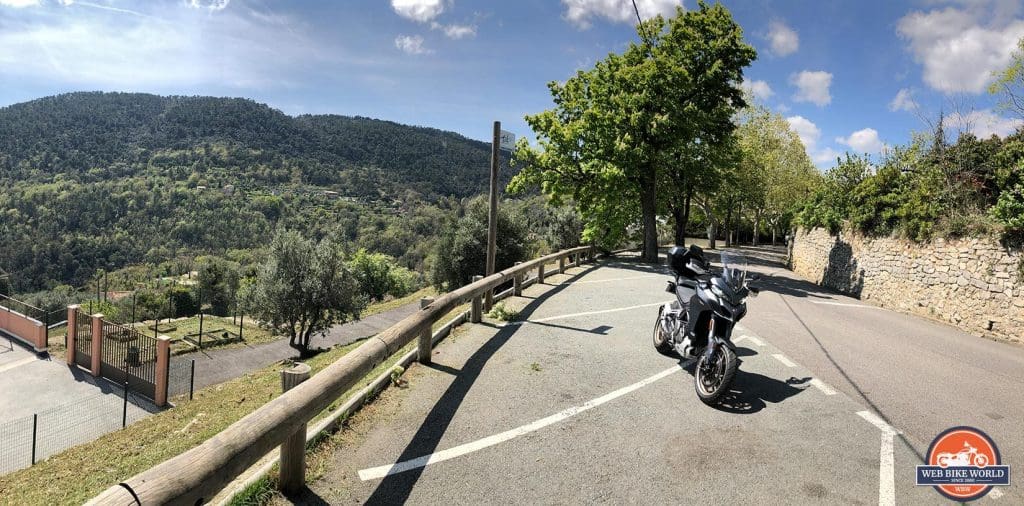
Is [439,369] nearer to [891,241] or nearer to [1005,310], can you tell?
[1005,310]

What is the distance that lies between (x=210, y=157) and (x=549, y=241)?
21237 centimetres

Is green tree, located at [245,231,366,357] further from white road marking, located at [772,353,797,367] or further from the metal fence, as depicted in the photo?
white road marking, located at [772,353,797,367]

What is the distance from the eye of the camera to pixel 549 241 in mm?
28859

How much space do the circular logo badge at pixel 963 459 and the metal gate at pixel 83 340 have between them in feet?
119

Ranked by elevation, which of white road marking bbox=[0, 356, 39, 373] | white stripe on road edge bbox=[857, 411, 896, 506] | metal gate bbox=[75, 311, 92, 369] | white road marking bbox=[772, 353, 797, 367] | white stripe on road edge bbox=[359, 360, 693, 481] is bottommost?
white road marking bbox=[0, 356, 39, 373]

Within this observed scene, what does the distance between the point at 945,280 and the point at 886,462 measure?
9.98 metres

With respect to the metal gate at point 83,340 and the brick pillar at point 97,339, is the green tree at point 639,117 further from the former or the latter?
the metal gate at point 83,340

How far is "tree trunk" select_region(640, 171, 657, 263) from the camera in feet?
72.0

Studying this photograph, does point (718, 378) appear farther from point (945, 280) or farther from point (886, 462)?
point (945, 280)

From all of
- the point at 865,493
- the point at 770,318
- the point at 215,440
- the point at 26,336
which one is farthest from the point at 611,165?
the point at 26,336

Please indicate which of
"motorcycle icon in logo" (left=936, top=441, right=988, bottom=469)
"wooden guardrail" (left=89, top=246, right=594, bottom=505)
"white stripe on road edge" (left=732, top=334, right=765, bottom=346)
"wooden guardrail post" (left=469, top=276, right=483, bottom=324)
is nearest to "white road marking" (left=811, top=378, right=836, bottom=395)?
"motorcycle icon in logo" (left=936, top=441, right=988, bottom=469)

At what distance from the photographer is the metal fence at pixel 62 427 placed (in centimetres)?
1755

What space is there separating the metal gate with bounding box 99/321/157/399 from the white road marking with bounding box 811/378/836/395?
26412mm

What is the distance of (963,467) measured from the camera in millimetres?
3885
